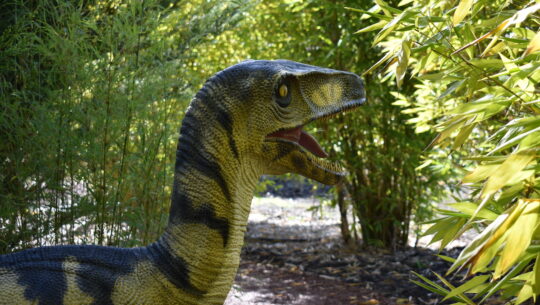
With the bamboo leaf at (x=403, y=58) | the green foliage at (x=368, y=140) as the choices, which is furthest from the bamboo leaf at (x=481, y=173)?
the green foliage at (x=368, y=140)

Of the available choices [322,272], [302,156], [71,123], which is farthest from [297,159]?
[322,272]

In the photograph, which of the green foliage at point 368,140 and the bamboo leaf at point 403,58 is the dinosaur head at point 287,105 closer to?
the bamboo leaf at point 403,58

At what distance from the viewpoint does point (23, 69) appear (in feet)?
8.86

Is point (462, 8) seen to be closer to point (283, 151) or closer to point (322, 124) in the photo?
point (283, 151)

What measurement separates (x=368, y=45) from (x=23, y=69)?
10.7ft

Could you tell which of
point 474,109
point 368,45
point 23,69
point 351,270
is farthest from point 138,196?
point 368,45

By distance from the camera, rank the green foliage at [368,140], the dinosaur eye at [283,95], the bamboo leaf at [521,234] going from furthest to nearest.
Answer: the green foliage at [368,140], the dinosaur eye at [283,95], the bamboo leaf at [521,234]

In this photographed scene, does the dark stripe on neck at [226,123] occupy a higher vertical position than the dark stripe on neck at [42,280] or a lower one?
higher

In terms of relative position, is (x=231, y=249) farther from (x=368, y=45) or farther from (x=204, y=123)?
(x=368, y=45)

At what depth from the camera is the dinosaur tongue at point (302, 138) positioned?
1656 mm

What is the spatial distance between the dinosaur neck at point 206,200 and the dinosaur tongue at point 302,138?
0.14 m

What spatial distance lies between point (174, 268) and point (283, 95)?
511 mm

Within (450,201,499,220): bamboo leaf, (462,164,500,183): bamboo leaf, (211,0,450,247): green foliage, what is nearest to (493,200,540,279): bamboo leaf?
(462,164,500,183): bamboo leaf

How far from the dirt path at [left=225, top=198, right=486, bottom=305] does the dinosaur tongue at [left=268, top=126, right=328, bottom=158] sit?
1.87 m
